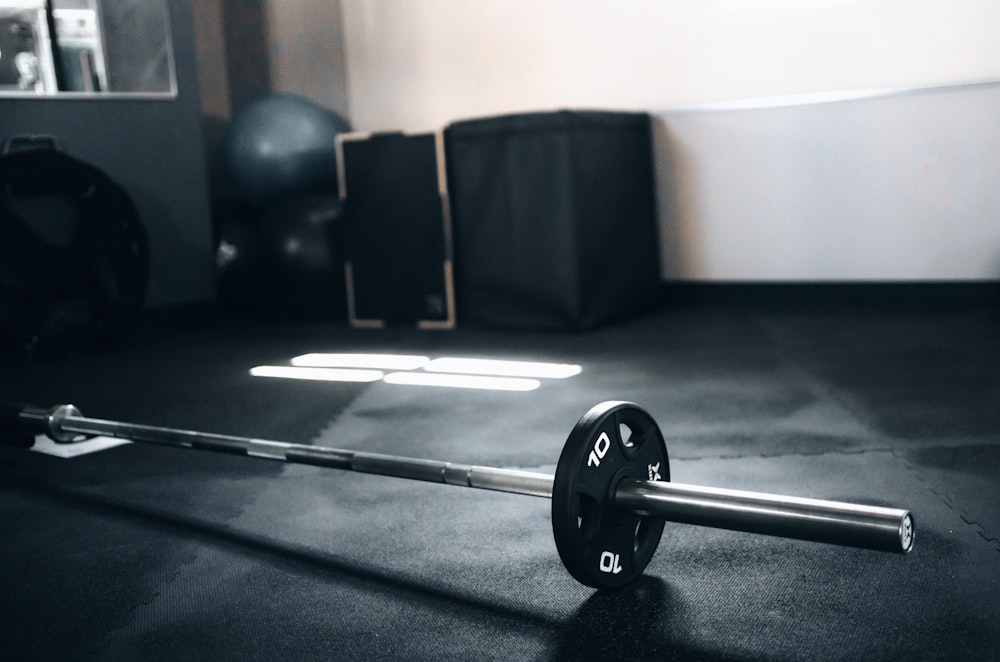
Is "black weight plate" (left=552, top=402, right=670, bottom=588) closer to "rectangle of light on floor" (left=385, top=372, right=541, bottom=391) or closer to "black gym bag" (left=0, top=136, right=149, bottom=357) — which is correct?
"rectangle of light on floor" (left=385, top=372, right=541, bottom=391)

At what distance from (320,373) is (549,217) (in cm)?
110

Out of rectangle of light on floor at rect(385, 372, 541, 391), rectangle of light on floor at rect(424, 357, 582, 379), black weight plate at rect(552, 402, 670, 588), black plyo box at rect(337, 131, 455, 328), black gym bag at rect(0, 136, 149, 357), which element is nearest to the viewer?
black weight plate at rect(552, 402, 670, 588)

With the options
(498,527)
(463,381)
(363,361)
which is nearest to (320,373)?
(363,361)

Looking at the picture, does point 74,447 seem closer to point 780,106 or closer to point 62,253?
point 62,253

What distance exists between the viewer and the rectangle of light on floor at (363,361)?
3.08 m

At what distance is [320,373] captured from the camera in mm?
3006

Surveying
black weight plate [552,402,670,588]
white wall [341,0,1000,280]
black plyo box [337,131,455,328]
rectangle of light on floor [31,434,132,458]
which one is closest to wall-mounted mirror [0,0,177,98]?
black plyo box [337,131,455,328]

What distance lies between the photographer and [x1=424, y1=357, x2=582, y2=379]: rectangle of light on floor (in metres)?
2.80

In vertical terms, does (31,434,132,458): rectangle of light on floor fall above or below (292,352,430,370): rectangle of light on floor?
above

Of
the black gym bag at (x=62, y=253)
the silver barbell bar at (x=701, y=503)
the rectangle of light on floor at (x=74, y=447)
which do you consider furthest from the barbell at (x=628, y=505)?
the black gym bag at (x=62, y=253)

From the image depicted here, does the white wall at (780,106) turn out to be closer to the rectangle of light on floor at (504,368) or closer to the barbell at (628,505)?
the rectangle of light on floor at (504,368)

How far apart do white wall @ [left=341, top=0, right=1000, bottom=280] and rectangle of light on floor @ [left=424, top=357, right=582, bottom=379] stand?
1.39 meters

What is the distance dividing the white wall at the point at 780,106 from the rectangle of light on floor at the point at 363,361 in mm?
1490

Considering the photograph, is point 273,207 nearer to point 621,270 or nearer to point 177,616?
point 621,270
